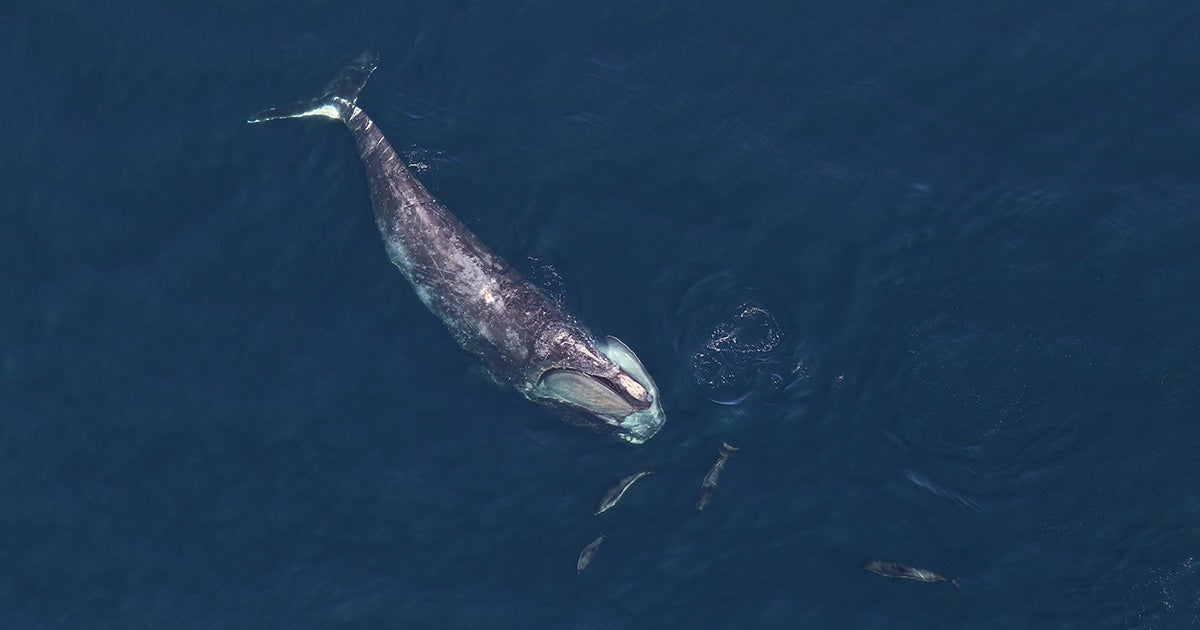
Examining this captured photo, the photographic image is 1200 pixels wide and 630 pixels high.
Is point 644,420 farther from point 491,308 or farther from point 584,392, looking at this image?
point 491,308

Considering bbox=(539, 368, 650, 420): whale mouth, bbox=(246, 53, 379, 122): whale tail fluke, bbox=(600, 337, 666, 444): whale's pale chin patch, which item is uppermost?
bbox=(246, 53, 379, 122): whale tail fluke

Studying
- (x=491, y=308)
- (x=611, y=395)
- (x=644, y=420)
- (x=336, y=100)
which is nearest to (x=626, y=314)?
(x=611, y=395)

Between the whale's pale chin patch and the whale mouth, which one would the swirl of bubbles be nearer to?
the whale's pale chin patch

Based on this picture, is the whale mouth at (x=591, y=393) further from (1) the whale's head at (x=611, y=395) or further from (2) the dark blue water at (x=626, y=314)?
(2) the dark blue water at (x=626, y=314)

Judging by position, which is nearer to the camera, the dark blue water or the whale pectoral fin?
the dark blue water

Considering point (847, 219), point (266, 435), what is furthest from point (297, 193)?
point (847, 219)

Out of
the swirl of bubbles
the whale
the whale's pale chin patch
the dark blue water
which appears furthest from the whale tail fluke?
the swirl of bubbles
